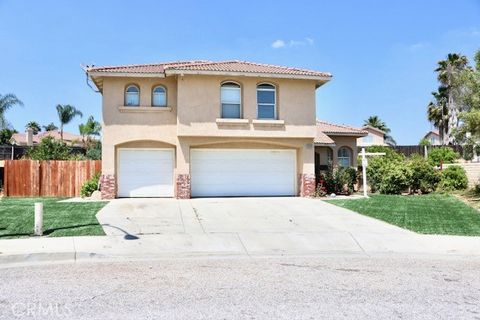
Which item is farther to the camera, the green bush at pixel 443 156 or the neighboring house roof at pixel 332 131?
the green bush at pixel 443 156

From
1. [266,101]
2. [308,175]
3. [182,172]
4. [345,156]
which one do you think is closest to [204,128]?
[182,172]

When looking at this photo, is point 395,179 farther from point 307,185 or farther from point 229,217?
point 229,217

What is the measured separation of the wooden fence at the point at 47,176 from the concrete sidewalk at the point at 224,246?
38.4 feet

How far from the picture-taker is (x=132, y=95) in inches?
740

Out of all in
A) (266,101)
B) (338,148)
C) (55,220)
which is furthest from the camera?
(338,148)

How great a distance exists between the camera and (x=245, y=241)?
10.5m

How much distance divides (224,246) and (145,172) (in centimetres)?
982

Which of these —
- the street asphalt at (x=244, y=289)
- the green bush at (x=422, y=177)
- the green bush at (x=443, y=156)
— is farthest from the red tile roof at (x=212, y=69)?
the green bush at (x=443, y=156)

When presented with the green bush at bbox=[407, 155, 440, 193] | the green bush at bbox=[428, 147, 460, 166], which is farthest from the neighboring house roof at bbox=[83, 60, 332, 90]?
the green bush at bbox=[428, 147, 460, 166]

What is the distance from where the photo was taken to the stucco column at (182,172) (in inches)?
722

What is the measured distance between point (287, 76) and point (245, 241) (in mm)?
10028

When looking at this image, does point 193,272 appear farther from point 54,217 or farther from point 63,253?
point 54,217

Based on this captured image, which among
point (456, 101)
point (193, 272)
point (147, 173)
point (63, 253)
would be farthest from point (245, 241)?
point (456, 101)

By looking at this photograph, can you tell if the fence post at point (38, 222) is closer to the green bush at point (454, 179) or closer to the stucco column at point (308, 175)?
the stucco column at point (308, 175)
